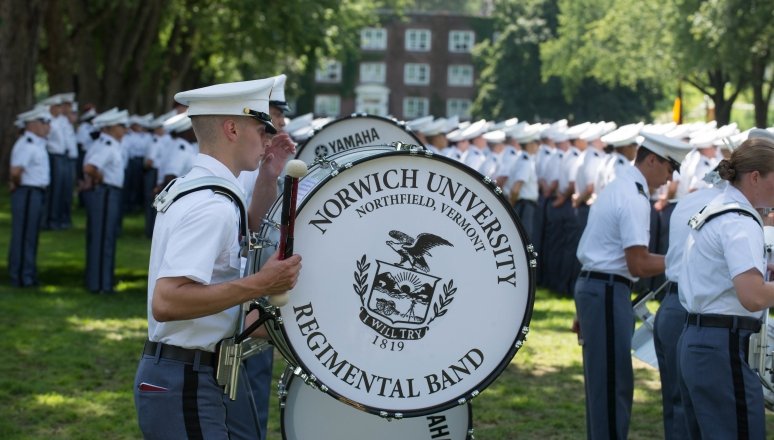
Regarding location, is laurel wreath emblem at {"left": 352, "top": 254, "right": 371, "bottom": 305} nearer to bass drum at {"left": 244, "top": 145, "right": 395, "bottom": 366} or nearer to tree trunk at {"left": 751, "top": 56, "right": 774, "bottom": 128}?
bass drum at {"left": 244, "top": 145, "right": 395, "bottom": 366}

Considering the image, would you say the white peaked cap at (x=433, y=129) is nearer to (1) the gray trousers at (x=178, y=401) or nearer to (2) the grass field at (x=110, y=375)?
(2) the grass field at (x=110, y=375)

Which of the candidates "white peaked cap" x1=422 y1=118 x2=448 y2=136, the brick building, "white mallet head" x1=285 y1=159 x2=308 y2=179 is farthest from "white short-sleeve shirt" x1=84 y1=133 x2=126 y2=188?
the brick building

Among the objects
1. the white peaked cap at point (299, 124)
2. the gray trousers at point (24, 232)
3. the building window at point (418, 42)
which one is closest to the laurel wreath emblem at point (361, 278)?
the gray trousers at point (24, 232)

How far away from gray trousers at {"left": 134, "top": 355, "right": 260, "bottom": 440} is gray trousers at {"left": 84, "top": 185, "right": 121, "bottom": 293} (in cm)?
1059

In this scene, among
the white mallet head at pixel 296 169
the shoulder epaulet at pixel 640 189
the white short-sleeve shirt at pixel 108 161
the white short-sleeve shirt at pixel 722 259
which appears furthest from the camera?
the white short-sleeve shirt at pixel 108 161

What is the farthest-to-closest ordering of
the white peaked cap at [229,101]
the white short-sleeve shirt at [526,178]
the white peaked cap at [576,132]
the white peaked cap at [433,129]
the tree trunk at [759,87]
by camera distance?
the tree trunk at [759,87]
the white peaked cap at [576,132]
the white short-sleeve shirt at [526,178]
the white peaked cap at [433,129]
the white peaked cap at [229,101]

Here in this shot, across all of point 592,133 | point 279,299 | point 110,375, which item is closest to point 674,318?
point 279,299

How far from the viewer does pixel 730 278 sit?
552 centimetres

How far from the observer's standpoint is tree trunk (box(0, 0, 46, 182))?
2062 centimetres

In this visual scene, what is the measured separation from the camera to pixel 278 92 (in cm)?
544

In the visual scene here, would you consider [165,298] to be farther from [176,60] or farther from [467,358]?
[176,60]

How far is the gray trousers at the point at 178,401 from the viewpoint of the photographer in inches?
175

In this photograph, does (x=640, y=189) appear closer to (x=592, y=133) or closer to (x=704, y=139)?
(x=704, y=139)

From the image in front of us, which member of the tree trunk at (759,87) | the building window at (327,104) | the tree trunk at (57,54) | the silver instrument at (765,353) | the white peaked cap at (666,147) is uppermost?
the building window at (327,104)
